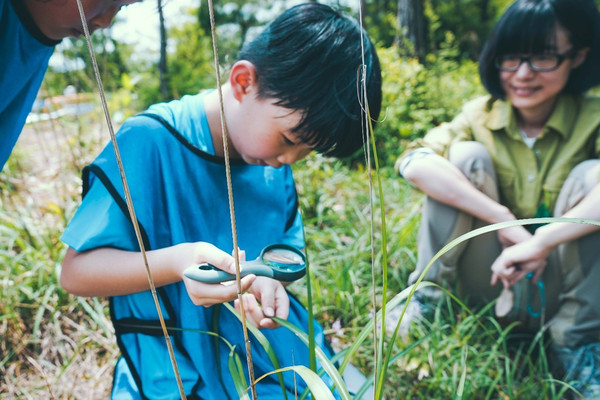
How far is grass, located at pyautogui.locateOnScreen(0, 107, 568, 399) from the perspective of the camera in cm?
152

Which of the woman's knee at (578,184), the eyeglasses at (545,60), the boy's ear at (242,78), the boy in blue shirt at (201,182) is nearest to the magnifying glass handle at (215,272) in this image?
the boy in blue shirt at (201,182)

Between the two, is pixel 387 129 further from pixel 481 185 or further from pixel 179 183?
pixel 179 183

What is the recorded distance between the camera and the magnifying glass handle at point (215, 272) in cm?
80

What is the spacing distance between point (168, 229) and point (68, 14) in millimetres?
488

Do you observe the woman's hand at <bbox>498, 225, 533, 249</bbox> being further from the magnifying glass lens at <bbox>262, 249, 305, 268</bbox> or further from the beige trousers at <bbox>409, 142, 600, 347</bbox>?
the magnifying glass lens at <bbox>262, 249, 305, 268</bbox>

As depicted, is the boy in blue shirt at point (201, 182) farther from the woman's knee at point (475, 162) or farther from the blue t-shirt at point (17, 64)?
the woman's knee at point (475, 162)

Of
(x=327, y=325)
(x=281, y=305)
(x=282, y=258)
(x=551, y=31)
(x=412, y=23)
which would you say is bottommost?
(x=327, y=325)

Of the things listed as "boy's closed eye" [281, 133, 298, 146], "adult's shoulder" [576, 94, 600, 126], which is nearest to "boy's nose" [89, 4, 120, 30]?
"boy's closed eye" [281, 133, 298, 146]

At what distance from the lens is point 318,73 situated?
1052mm

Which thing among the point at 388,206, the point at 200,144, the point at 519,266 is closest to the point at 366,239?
the point at 388,206

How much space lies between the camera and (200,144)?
1.12 m

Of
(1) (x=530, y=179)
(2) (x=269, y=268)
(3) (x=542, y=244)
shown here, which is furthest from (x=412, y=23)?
(2) (x=269, y=268)

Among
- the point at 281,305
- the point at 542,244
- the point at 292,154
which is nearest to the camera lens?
the point at 281,305

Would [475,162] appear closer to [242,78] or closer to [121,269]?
[242,78]
